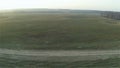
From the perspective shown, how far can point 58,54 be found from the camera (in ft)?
28.0

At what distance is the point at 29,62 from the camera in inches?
302

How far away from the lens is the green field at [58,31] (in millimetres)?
9109

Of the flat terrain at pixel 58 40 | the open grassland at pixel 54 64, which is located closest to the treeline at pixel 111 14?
the flat terrain at pixel 58 40

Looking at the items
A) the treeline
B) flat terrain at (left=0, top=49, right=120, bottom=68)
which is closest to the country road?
flat terrain at (left=0, top=49, right=120, bottom=68)

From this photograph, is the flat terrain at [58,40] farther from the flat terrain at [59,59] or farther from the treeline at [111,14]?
the treeline at [111,14]

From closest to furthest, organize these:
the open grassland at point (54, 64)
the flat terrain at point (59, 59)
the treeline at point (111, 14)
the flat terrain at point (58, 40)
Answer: the open grassland at point (54, 64) → the flat terrain at point (59, 59) → the flat terrain at point (58, 40) → the treeline at point (111, 14)

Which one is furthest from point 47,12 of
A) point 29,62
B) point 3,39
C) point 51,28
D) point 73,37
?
point 29,62

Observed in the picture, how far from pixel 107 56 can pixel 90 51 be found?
2.61ft

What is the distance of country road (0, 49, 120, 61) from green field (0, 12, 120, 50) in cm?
22

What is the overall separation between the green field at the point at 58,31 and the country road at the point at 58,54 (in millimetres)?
215

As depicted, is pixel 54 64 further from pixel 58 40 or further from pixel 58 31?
pixel 58 31

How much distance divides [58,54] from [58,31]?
185 centimetres

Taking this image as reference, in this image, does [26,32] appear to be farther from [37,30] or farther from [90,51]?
[90,51]

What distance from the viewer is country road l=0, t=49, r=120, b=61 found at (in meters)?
8.14
